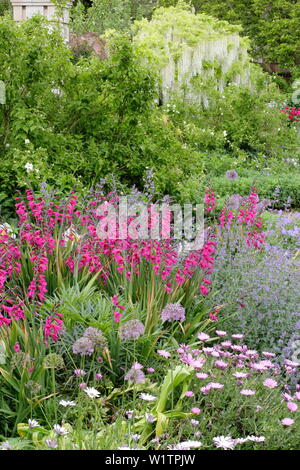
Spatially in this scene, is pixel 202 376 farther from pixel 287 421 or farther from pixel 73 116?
pixel 73 116

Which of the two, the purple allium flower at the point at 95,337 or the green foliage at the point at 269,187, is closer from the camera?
the purple allium flower at the point at 95,337

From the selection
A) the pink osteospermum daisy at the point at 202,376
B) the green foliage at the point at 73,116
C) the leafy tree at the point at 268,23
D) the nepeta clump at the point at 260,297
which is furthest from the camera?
the leafy tree at the point at 268,23

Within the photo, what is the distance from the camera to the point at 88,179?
6.37m

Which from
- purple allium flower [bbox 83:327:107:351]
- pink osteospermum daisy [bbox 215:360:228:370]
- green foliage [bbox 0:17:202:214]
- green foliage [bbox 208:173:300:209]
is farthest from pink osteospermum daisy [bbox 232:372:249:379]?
green foliage [bbox 208:173:300:209]

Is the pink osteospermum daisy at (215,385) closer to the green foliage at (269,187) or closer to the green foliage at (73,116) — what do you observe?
the green foliage at (73,116)

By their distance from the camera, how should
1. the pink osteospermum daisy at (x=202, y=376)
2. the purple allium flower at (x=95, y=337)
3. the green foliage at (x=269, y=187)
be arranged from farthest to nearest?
1. the green foliage at (x=269, y=187)
2. the pink osteospermum daisy at (x=202, y=376)
3. the purple allium flower at (x=95, y=337)

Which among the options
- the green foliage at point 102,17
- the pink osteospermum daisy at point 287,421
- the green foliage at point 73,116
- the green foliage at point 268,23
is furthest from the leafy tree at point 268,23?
the pink osteospermum daisy at point 287,421

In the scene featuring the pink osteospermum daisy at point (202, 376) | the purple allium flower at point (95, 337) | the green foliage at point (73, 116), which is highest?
the green foliage at point (73, 116)

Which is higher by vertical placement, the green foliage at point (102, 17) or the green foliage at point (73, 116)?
the green foliage at point (102, 17)

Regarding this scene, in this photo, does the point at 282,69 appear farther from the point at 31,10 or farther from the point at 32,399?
the point at 32,399

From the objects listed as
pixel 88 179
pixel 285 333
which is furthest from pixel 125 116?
pixel 285 333

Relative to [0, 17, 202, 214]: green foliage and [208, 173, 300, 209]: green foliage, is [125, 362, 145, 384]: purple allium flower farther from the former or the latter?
[208, 173, 300, 209]: green foliage

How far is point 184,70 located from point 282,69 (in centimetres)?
902
